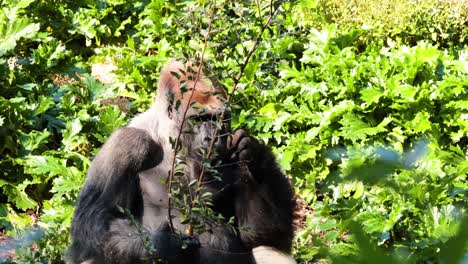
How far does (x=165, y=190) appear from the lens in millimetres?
4422

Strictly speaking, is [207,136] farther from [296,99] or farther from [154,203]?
[296,99]

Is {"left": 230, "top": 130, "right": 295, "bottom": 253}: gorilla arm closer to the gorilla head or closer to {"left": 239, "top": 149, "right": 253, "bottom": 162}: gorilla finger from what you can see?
{"left": 239, "top": 149, "right": 253, "bottom": 162}: gorilla finger

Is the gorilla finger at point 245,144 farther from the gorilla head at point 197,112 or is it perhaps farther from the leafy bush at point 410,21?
the leafy bush at point 410,21

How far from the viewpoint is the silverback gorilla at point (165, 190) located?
4062 mm

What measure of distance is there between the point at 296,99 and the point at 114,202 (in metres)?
3.87

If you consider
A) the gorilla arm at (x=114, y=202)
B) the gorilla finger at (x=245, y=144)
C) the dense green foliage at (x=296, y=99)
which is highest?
the gorilla finger at (x=245, y=144)

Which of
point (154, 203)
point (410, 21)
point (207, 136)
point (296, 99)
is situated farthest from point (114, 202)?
point (410, 21)

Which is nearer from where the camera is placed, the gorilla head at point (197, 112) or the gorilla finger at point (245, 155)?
the gorilla head at point (197, 112)

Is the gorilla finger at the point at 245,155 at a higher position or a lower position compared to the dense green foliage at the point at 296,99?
higher

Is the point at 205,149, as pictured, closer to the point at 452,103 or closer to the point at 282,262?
the point at 282,262

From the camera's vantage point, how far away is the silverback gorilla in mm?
4062

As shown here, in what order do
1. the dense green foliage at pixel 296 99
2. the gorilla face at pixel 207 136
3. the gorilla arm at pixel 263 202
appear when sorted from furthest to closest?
the dense green foliage at pixel 296 99 → the gorilla arm at pixel 263 202 → the gorilla face at pixel 207 136

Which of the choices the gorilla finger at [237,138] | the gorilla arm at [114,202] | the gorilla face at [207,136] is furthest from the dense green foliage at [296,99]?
the gorilla finger at [237,138]

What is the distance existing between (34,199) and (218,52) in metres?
3.81
